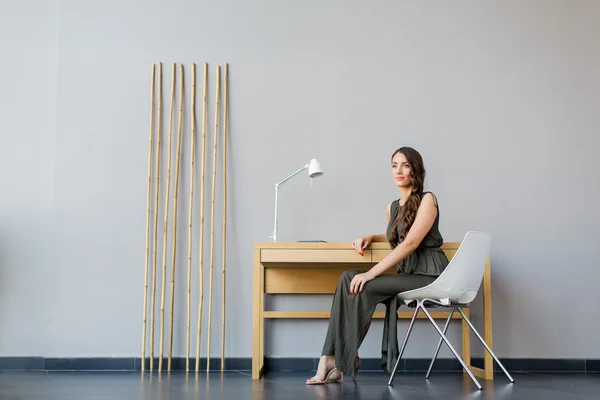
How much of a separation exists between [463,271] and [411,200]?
43cm

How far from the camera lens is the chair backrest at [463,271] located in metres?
3.09

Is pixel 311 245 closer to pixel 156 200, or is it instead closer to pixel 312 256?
pixel 312 256

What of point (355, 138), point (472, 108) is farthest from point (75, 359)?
point (472, 108)

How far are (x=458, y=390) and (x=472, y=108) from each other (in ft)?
5.90

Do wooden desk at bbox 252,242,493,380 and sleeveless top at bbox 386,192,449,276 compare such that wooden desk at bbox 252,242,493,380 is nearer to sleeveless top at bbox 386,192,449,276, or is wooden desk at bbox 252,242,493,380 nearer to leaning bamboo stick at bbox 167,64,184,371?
sleeveless top at bbox 386,192,449,276

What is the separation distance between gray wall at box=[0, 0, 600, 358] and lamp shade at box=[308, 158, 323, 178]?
34 centimetres

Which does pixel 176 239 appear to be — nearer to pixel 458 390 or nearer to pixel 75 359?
pixel 75 359

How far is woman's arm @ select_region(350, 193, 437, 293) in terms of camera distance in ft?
10.4

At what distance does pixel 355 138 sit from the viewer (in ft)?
13.5

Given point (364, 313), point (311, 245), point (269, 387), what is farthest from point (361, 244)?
point (269, 387)

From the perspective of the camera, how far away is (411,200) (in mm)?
3338

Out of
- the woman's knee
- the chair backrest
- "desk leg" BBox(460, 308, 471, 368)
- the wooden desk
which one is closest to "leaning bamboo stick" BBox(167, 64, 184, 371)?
the wooden desk

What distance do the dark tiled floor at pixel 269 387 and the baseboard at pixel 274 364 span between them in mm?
127

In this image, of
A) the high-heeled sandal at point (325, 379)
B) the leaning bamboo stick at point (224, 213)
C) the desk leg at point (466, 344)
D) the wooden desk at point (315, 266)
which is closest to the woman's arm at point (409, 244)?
the wooden desk at point (315, 266)
